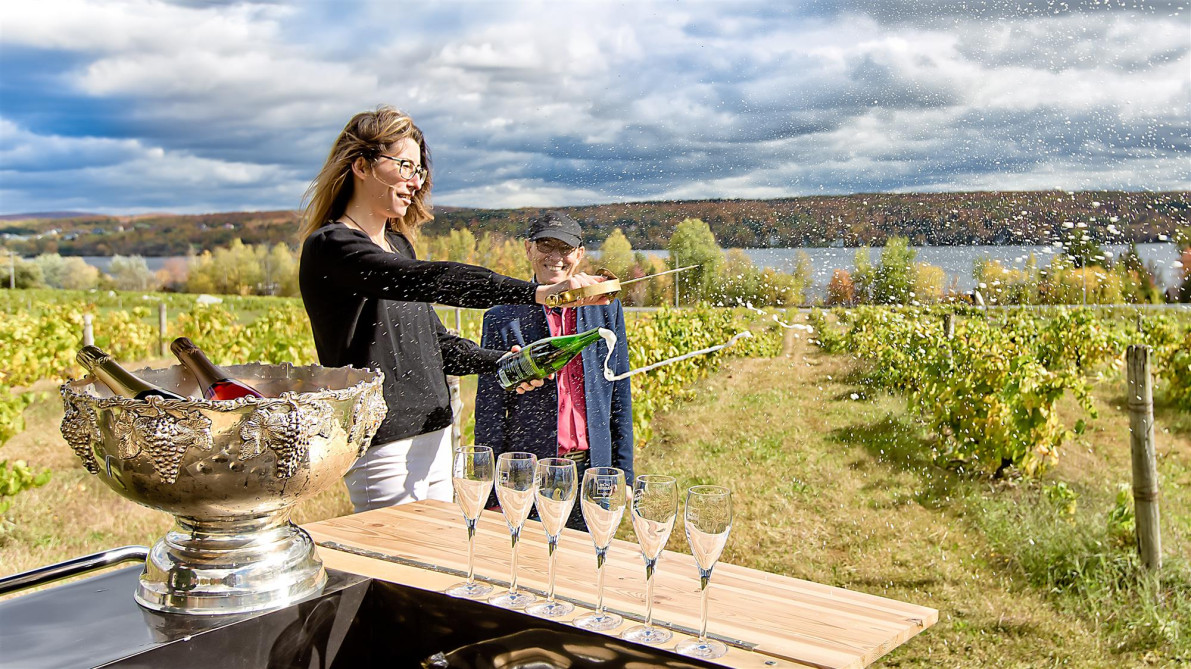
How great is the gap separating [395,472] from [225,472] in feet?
3.55

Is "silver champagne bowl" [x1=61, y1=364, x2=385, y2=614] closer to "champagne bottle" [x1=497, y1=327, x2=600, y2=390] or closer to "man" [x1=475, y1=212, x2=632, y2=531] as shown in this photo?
"champagne bottle" [x1=497, y1=327, x2=600, y2=390]

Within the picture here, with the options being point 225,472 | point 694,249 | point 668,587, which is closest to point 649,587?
point 668,587

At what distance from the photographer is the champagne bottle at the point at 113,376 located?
117cm

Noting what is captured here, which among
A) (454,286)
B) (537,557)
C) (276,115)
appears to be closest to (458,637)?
(537,557)

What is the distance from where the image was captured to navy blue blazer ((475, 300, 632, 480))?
2.60m

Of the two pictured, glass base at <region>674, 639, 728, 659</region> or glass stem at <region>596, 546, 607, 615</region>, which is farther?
glass stem at <region>596, 546, 607, 615</region>

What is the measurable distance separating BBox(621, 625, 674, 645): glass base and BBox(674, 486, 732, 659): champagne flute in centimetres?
2

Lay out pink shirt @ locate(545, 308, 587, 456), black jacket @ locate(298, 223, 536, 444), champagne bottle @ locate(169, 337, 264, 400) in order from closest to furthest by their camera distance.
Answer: champagne bottle @ locate(169, 337, 264, 400) → black jacket @ locate(298, 223, 536, 444) → pink shirt @ locate(545, 308, 587, 456)

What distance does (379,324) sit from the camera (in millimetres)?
2006

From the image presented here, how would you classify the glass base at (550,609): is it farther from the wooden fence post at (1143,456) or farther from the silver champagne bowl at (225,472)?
the wooden fence post at (1143,456)

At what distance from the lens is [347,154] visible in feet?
6.76

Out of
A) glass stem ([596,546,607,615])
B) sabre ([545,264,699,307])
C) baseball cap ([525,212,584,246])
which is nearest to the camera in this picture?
glass stem ([596,546,607,615])

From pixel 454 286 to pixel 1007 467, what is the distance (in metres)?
3.35

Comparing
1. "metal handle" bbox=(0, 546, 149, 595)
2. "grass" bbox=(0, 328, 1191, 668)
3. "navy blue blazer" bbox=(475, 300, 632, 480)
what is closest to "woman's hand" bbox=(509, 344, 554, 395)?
"navy blue blazer" bbox=(475, 300, 632, 480)
